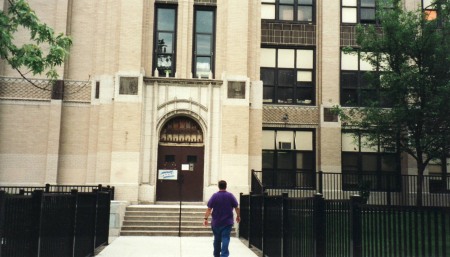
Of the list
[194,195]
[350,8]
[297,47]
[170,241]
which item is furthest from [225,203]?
[350,8]

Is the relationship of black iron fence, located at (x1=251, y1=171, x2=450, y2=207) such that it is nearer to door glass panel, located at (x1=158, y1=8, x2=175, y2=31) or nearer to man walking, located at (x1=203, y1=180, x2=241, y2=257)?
door glass panel, located at (x1=158, y1=8, x2=175, y2=31)

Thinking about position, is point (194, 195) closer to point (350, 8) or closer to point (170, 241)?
point (170, 241)

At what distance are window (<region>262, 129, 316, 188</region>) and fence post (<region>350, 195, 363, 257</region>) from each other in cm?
1684

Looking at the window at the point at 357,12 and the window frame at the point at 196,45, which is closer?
the window frame at the point at 196,45

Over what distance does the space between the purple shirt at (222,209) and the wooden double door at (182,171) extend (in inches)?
393

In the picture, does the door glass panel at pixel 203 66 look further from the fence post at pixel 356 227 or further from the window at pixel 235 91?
the fence post at pixel 356 227

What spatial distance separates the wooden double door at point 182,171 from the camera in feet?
69.9

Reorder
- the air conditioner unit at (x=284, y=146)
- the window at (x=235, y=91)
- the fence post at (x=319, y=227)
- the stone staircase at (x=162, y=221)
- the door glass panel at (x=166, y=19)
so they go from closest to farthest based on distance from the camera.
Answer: the fence post at (x=319, y=227) → the stone staircase at (x=162, y=221) → the window at (x=235, y=91) → the door glass panel at (x=166, y=19) → the air conditioner unit at (x=284, y=146)

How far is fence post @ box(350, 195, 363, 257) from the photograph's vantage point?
25.8 ft

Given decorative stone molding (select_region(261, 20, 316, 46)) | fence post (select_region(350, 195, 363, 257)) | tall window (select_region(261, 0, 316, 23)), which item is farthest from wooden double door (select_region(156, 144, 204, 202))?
fence post (select_region(350, 195, 363, 257))

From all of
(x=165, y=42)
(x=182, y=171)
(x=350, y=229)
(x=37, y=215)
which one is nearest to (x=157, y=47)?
(x=165, y=42)

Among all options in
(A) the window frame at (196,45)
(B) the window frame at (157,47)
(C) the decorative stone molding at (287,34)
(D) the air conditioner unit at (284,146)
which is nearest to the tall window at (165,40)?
(B) the window frame at (157,47)

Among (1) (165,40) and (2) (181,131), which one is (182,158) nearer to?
(2) (181,131)

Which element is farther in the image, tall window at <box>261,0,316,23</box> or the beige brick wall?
tall window at <box>261,0,316,23</box>
